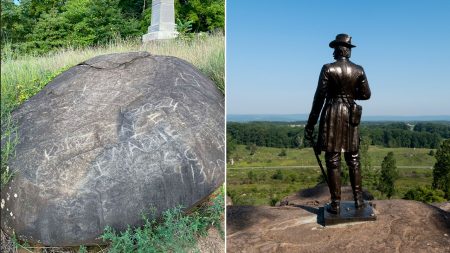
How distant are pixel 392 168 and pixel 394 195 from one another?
943 mm

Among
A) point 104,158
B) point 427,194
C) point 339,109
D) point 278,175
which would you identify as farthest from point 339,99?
point 278,175

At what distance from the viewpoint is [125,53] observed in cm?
410

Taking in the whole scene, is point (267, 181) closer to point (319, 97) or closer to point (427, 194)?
point (427, 194)

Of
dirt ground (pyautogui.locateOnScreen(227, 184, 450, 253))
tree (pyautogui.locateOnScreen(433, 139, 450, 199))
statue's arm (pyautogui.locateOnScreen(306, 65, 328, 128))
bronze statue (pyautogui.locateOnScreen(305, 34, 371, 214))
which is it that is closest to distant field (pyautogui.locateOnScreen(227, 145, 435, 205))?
tree (pyautogui.locateOnScreen(433, 139, 450, 199))

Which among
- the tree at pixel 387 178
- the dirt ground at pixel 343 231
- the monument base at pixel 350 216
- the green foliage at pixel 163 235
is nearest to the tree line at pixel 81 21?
the green foliage at pixel 163 235

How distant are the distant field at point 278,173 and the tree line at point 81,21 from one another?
10.5 metres

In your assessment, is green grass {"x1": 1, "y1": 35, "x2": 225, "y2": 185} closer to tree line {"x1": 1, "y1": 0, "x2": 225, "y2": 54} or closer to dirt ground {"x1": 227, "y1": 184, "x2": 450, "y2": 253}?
tree line {"x1": 1, "y1": 0, "x2": 225, "y2": 54}

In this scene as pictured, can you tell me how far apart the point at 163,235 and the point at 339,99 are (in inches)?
98.4

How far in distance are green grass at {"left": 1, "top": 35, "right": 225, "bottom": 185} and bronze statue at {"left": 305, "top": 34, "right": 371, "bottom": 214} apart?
117cm

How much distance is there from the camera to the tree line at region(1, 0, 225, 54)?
3.89 metres

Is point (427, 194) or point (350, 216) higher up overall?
point (350, 216)

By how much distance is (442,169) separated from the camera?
38.1 ft

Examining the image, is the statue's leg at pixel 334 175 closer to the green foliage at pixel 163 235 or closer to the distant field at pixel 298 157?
the green foliage at pixel 163 235

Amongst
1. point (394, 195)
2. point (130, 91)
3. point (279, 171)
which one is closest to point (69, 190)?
point (130, 91)
